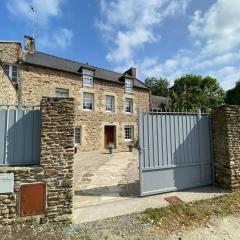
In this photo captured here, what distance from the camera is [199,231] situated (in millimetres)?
4086

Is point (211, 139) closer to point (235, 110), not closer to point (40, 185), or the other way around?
point (235, 110)

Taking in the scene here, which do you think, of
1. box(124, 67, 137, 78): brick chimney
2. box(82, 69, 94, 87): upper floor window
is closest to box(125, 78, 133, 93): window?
box(124, 67, 137, 78): brick chimney

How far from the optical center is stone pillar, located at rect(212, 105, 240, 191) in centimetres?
621

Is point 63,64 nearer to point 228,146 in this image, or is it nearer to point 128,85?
point 128,85

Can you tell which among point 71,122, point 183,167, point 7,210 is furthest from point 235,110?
point 7,210

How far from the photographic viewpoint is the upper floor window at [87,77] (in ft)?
59.4

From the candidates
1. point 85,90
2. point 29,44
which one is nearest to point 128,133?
point 85,90

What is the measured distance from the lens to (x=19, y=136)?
4.60 m

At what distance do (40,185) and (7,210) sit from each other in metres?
0.77

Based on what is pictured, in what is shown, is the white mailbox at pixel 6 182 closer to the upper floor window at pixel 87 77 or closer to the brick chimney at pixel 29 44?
the upper floor window at pixel 87 77

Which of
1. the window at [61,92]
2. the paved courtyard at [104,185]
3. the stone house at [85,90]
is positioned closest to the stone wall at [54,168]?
the paved courtyard at [104,185]

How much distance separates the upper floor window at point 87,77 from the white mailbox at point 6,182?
1440cm

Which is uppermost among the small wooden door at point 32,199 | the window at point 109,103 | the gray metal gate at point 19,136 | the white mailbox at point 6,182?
the window at point 109,103

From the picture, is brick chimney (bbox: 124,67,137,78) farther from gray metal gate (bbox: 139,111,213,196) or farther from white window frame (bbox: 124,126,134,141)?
gray metal gate (bbox: 139,111,213,196)
